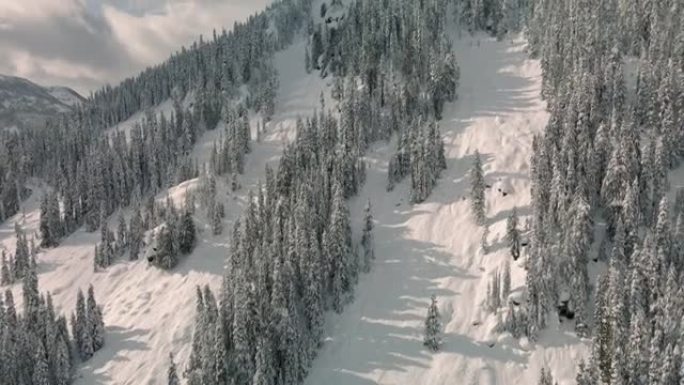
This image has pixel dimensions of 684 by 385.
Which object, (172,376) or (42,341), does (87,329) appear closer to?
(42,341)

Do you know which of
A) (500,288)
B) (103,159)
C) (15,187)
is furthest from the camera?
(15,187)

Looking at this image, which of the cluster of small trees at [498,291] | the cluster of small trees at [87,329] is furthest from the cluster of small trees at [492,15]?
the cluster of small trees at [87,329]

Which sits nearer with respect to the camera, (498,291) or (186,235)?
(498,291)

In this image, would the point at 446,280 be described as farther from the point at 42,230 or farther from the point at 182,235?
the point at 42,230

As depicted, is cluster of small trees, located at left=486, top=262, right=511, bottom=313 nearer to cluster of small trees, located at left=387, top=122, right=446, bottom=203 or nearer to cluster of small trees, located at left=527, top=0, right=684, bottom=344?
cluster of small trees, located at left=527, top=0, right=684, bottom=344

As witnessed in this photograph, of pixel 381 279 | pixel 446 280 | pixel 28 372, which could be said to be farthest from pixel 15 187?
pixel 446 280

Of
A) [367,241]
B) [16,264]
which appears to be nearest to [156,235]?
[16,264]
